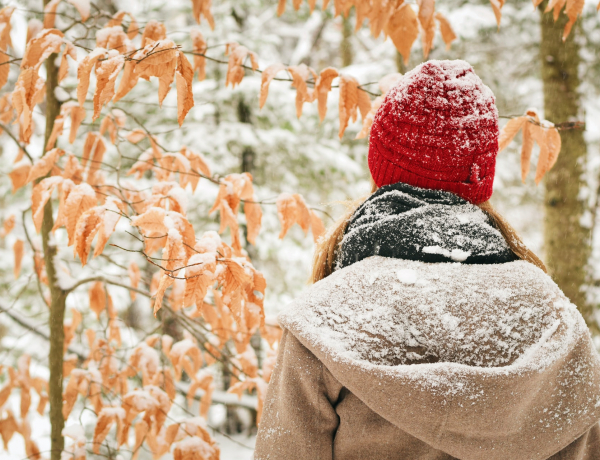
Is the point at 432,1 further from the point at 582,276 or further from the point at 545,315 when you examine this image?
the point at 582,276

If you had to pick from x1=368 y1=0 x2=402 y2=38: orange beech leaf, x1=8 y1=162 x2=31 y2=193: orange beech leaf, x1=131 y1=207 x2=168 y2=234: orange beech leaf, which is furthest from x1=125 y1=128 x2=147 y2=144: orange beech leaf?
x1=368 y1=0 x2=402 y2=38: orange beech leaf

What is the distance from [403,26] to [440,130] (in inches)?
33.9

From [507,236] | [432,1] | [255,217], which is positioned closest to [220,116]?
[255,217]

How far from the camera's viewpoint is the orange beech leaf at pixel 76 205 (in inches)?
61.1

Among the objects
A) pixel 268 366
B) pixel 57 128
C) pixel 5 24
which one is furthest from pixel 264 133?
pixel 5 24

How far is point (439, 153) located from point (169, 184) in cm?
120

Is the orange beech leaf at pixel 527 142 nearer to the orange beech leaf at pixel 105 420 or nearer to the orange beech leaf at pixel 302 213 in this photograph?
the orange beech leaf at pixel 302 213

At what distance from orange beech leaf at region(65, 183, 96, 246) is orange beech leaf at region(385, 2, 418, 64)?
4.36ft

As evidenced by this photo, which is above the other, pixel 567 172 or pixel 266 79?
pixel 266 79

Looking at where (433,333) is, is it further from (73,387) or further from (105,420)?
(73,387)

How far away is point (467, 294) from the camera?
104cm

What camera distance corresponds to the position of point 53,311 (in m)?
2.24

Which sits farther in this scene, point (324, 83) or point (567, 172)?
point (567, 172)

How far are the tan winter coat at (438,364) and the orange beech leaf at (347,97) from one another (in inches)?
39.4
